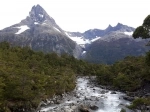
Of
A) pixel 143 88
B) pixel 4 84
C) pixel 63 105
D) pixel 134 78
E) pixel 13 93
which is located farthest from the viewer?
pixel 134 78

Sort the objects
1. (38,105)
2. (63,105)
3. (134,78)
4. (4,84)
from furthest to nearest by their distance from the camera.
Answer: (134,78) → (63,105) → (38,105) → (4,84)

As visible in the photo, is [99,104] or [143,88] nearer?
[99,104]

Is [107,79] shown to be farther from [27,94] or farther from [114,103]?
[27,94]

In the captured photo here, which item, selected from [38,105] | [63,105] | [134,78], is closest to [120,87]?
[134,78]

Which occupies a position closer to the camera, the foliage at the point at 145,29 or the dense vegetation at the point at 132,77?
the foliage at the point at 145,29

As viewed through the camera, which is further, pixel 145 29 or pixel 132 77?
pixel 132 77

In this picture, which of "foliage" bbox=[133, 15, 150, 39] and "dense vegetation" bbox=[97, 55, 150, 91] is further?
"dense vegetation" bbox=[97, 55, 150, 91]

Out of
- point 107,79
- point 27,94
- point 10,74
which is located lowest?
point 107,79

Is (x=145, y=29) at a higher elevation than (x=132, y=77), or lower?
higher

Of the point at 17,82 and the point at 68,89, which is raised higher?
the point at 17,82

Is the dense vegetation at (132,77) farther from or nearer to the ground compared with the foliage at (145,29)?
nearer to the ground

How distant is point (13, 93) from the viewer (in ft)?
131

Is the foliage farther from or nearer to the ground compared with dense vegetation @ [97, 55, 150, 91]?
farther from the ground

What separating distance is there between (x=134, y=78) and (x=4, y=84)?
138ft
